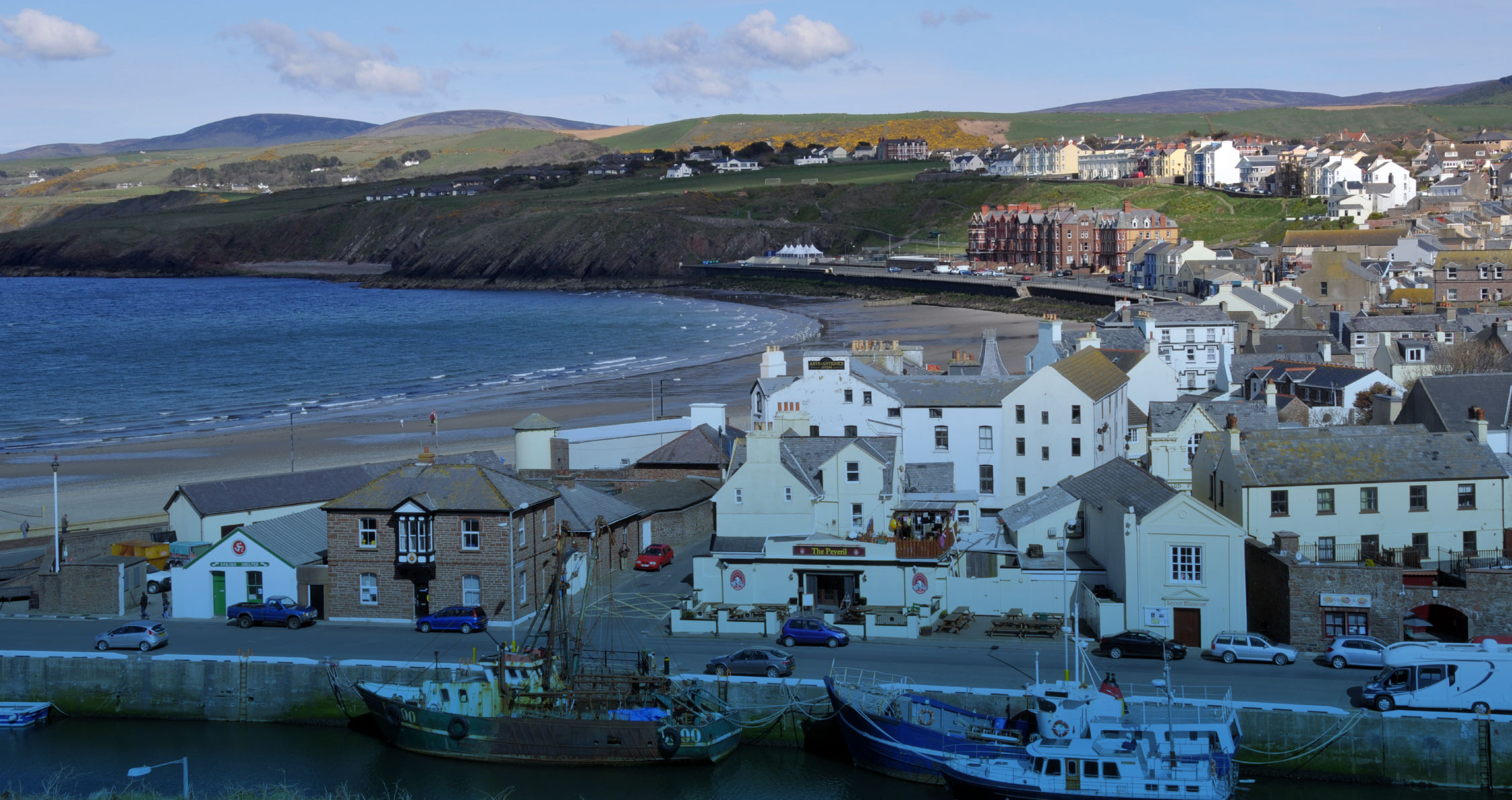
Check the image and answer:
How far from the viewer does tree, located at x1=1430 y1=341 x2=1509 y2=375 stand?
5481 cm

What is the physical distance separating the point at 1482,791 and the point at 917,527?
1502 cm

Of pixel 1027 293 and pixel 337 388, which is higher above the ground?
pixel 1027 293

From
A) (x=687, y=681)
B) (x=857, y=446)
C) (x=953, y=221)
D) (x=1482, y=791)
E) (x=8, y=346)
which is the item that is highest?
(x=953, y=221)

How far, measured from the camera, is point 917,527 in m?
35.2

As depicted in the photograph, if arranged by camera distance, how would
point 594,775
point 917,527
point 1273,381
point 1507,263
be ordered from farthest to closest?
point 1507,263
point 1273,381
point 917,527
point 594,775

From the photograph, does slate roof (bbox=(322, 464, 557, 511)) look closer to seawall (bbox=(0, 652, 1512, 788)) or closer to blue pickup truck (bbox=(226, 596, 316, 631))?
blue pickup truck (bbox=(226, 596, 316, 631))

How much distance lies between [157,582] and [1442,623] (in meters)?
29.1

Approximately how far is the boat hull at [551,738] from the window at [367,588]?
600 cm

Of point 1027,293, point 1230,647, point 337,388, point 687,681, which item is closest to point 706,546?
point 687,681

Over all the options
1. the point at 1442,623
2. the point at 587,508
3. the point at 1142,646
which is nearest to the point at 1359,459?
the point at 1442,623

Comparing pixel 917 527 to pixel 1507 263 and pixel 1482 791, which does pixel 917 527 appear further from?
pixel 1507 263

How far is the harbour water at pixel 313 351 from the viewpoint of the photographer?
8306cm

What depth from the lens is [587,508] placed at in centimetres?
3619

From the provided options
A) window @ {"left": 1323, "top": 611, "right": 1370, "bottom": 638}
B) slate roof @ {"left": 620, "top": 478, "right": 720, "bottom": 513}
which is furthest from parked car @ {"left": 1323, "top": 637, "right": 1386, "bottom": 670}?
slate roof @ {"left": 620, "top": 478, "right": 720, "bottom": 513}
